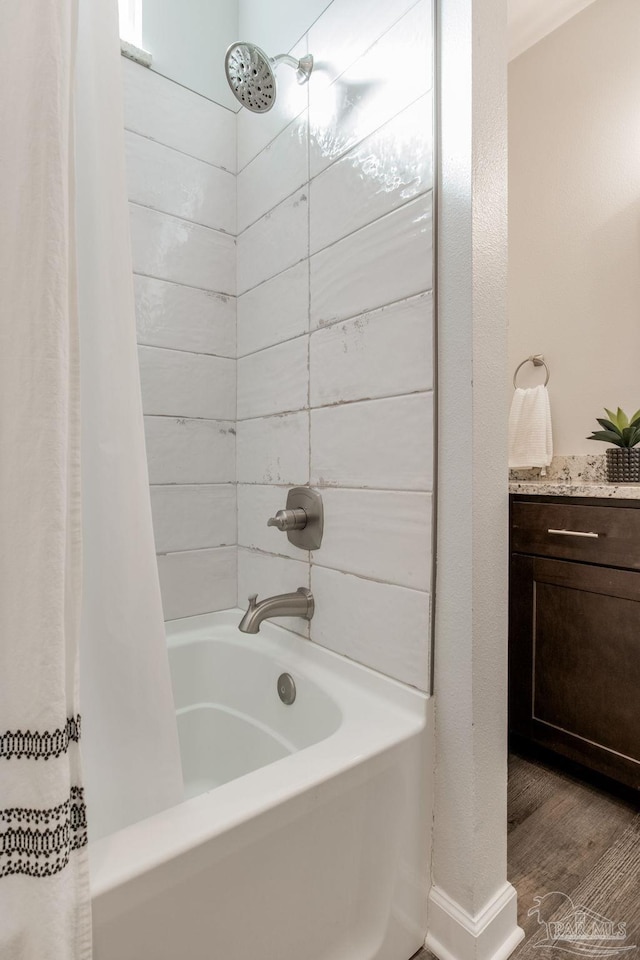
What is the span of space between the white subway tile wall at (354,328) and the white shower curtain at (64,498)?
48 centimetres

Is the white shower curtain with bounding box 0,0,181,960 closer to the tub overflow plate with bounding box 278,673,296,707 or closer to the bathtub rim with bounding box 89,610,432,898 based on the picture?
the bathtub rim with bounding box 89,610,432,898

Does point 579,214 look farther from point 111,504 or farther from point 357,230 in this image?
point 111,504

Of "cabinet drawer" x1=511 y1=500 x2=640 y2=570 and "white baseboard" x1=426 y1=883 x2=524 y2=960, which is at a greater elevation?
"cabinet drawer" x1=511 y1=500 x2=640 y2=570

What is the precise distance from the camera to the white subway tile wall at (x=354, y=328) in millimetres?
989

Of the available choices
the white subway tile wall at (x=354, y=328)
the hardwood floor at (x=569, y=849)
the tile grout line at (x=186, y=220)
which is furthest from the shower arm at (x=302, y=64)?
the hardwood floor at (x=569, y=849)

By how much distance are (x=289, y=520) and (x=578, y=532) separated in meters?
0.85

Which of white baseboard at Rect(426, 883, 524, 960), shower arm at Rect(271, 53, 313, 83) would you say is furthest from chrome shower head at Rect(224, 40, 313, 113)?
white baseboard at Rect(426, 883, 524, 960)

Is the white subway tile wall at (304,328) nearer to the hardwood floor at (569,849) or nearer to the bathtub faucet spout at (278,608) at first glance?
the bathtub faucet spout at (278,608)

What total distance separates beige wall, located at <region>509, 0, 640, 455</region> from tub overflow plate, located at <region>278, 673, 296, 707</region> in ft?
4.69

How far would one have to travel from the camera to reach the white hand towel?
1968mm

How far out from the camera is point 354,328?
1.13 m

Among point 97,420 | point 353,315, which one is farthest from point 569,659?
point 97,420


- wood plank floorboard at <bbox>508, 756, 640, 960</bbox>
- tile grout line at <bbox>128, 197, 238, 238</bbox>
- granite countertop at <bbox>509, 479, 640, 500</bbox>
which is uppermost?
tile grout line at <bbox>128, 197, 238, 238</bbox>

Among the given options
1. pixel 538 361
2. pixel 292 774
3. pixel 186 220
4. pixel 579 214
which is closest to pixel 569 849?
pixel 292 774
